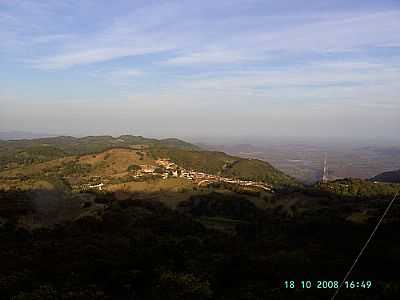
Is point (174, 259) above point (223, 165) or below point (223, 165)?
above

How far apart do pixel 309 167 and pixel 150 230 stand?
148 metres

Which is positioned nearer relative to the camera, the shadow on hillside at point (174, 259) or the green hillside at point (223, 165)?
the shadow on hillside at point (174, 259)

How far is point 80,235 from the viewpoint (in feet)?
117

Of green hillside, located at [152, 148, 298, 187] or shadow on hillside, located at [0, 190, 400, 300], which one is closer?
shadow on hillside, located at [0, 190, 400, 300]

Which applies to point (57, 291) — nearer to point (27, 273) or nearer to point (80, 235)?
point (27, 273)

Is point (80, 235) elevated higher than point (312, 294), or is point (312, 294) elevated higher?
point (312, 294)

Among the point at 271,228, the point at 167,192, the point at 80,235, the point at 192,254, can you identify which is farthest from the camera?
the point at 167,192

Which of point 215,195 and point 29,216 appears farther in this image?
point 215,195

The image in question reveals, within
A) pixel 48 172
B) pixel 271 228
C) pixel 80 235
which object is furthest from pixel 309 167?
pixel 80 235

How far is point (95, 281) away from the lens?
20344mm

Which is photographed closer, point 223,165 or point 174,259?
point 174,259

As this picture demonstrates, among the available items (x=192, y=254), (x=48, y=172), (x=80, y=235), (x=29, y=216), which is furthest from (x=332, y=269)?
(x=48, y=172)

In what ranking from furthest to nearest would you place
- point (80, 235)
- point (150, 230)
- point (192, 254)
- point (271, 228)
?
point (271, 228) → point (150, 230) → point (80, 235) → point (192, 254)

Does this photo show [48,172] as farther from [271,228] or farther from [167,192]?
[271,228]
